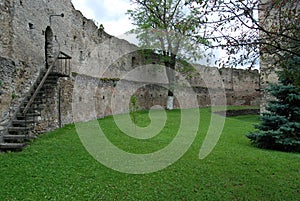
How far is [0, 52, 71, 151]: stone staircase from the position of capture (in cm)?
739

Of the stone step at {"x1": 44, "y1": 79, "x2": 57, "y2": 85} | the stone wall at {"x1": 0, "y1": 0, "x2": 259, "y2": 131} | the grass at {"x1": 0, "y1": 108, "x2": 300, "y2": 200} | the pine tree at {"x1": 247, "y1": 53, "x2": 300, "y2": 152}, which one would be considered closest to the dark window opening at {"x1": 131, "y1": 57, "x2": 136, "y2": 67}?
the stone wall at {"x1": 0, "y1": 0, "x2": 259, "y2": 131}

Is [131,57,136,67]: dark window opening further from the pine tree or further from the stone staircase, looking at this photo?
the pine tree

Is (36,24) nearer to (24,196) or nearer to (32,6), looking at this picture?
(32,6)

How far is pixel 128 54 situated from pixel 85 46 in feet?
20.0

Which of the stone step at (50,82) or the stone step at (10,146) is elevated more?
the stone step at (50,82)

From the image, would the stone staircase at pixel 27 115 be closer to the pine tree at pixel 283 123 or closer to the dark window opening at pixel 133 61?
the pine tree at pixel 283 123

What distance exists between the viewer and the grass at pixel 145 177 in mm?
4793

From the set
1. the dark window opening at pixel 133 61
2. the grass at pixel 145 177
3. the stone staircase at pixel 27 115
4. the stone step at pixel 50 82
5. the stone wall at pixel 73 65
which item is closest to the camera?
the grass at pixel 145 177

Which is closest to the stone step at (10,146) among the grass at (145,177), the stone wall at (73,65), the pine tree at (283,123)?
the grass at (145,177)

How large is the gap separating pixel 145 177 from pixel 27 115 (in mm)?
4510

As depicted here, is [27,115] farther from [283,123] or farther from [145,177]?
[283,123]

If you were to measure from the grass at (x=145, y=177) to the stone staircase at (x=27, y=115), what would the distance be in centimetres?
39

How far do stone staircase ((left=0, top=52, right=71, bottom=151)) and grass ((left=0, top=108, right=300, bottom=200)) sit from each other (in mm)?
391

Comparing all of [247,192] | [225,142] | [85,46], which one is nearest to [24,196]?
[247,192]
